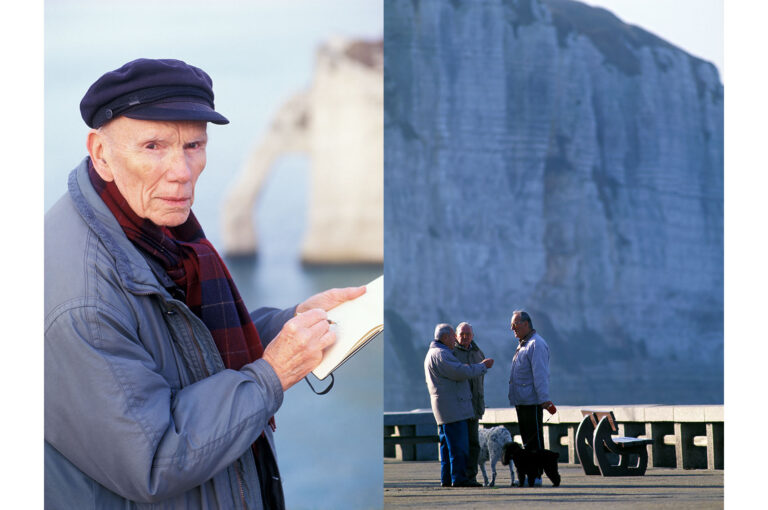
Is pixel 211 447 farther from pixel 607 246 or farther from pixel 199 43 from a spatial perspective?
pixel 607 246

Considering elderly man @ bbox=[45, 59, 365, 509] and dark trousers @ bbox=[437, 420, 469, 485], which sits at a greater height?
elderly man @ bbox=[45, 59, 365, 509]

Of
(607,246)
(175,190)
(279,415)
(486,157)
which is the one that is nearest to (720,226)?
(607,246)

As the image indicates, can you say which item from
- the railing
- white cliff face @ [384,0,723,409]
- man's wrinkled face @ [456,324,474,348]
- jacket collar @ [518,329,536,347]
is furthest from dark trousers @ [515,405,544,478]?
white cliff face @ [384,0,723,409]

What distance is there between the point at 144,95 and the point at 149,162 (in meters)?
0.11

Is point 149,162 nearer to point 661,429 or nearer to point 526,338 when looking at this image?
point 526,338

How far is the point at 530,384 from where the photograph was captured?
213 inches

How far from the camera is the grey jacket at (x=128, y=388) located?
1.42 metres

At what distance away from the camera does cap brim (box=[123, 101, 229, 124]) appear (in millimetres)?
1595

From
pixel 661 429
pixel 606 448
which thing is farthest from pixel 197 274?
pixel 661 429

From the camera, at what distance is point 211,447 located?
145cm

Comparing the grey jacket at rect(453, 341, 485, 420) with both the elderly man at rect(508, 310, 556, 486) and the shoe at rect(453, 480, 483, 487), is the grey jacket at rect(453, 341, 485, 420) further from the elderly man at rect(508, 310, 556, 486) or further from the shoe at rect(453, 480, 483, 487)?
the shoe at rect(453, 480, 483, 487)

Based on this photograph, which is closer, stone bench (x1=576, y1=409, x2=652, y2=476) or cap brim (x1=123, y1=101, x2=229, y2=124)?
cap brim (x1=123, y1=101, x2=229, y2=124)

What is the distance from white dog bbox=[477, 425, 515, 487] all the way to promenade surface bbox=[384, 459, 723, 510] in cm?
8
